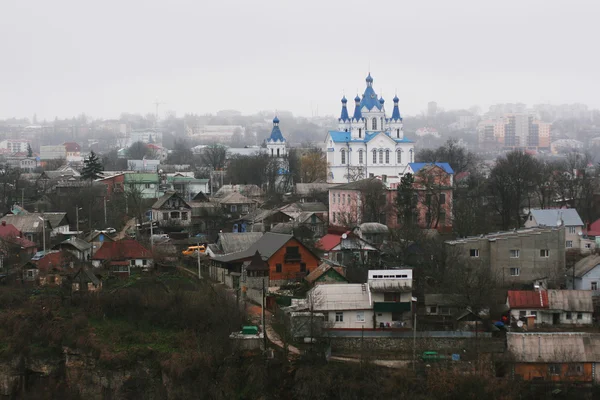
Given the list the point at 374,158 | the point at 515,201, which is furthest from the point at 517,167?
the point at 374,158

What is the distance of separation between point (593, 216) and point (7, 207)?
63.1 ft

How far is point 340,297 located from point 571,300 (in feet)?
14.0

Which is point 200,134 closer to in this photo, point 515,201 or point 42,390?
point 515,201

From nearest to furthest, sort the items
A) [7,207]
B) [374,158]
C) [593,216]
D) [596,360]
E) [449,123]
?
1. [596,360]
2. [593,216]
3. [7,207]
4. [374,158]
5. [449,123]

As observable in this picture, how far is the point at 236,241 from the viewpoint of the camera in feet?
77.6

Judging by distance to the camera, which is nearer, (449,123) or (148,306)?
(148,306)

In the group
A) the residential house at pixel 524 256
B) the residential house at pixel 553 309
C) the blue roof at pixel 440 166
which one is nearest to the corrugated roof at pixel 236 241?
the residential house at pixel 524 256

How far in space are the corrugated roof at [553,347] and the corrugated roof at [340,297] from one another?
285 centimetres

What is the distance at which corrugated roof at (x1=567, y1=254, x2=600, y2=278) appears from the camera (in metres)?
19.0

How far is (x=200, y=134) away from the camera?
541 ft

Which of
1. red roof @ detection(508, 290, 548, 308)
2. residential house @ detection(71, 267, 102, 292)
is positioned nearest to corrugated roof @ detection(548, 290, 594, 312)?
red roof @ detection(508, 290, 548, 308)

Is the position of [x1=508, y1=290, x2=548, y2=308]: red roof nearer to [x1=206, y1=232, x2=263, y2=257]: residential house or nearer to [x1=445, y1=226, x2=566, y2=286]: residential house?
[x1=445, y1=226, x2=566, y2=286]: residential house

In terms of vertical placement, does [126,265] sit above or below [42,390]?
above

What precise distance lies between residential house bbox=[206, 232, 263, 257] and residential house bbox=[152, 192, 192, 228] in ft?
18.9
